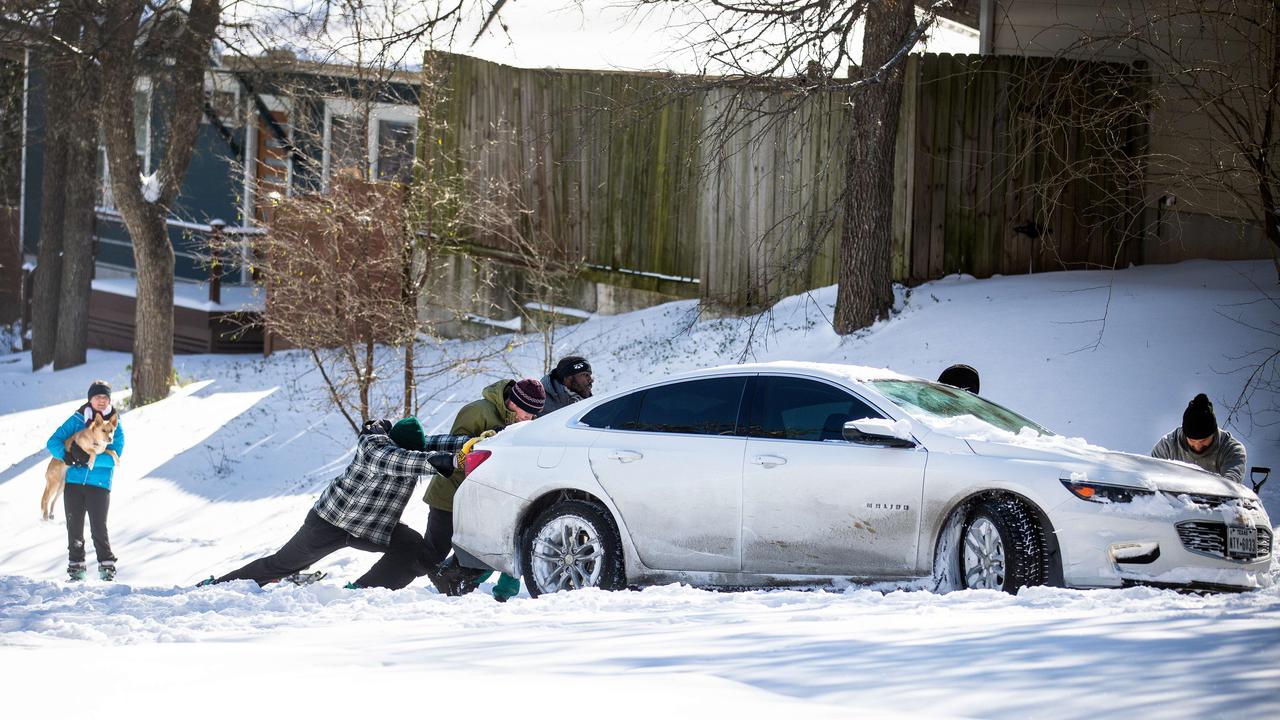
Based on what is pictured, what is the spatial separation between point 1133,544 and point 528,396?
3.79 meters

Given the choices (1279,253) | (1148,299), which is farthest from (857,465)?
(1148,299)

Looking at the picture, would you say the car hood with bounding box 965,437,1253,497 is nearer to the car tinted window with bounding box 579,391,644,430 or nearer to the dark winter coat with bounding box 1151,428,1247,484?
the dark winter coat with bounding box 1151,428,1247,484

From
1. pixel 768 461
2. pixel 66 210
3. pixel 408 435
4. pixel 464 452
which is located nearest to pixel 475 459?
pixel 464 452

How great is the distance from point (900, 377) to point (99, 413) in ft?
22.1

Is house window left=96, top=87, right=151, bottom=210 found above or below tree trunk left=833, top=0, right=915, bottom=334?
above

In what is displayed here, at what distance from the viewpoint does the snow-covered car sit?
6508 millimetres

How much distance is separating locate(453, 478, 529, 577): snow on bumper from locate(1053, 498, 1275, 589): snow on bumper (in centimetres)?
301

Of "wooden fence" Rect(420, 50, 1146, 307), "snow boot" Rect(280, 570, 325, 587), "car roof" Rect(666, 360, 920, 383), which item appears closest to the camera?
"car roof" Rect(666, 360, 920, 383)

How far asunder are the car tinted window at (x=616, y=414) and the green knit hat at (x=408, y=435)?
3.84 feet

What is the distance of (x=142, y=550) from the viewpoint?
11875 millimetres

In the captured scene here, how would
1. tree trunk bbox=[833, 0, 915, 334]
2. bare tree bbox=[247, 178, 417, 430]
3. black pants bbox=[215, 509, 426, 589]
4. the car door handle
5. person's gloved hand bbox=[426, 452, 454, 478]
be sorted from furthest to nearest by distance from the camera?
1. bare tree bbox=[247, 178, 417, 430]
2. tree trunk bbox=[833, 0, 915, 334]
3. black pants bbox=[215, 509, 426, 589]
4. person's gloved hand bbox=[426, 452, 454, 478]
5. the car door handle

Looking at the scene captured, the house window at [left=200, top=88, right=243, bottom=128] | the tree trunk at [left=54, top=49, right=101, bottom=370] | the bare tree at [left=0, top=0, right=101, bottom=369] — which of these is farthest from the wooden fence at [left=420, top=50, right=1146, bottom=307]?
the tree trunk at [left=54, top=49, right=101, bottom=370]

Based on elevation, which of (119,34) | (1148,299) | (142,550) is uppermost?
(119,34)

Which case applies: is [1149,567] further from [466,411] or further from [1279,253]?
[1279,253]
